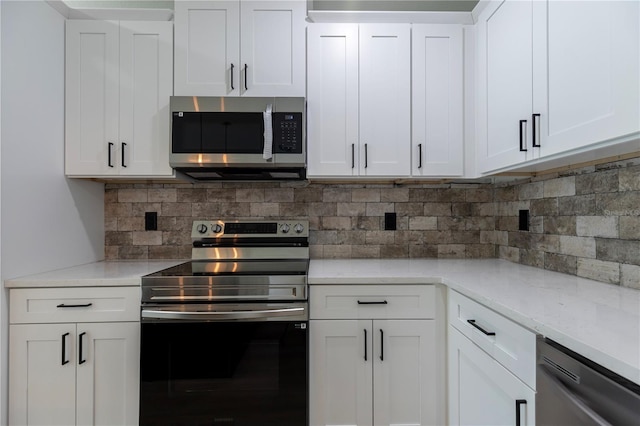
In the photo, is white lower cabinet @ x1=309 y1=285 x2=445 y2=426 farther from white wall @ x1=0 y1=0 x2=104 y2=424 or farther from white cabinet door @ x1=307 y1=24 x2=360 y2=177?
white wall @ x1=0 y1=0 x2=104 y2=424

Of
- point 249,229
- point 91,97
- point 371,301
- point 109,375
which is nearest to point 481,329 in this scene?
point 371,301

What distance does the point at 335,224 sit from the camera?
230 cm

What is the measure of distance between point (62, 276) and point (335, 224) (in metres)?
1.52

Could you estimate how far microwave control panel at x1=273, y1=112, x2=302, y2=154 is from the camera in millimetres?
1883

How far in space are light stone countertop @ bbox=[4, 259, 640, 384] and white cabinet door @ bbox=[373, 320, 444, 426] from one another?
0.23 m

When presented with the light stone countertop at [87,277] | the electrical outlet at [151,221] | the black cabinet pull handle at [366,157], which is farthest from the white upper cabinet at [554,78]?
the electrical outlet at [151,221]

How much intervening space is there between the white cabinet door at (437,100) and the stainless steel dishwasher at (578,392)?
4.07ft

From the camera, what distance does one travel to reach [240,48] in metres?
1.94

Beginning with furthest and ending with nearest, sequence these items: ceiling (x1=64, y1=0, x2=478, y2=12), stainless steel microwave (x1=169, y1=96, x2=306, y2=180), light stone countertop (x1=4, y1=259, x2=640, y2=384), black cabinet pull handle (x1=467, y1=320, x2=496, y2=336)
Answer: ceiling (x1=64, y1=0, x2=478, y2=12) → stainless steel microwave (x1=169, y1=96, x2=306, y2=180) → black cabinet pull handle (x1=467, y1=320, x2=496, y2=336) → light stone countertop (x1=4, y1=259, x2=640, y2=384)

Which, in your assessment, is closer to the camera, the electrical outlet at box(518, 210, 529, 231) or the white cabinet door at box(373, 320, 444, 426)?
the white cabinet door at box(373, 320, 444, 426)

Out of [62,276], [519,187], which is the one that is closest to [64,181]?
[62,276]

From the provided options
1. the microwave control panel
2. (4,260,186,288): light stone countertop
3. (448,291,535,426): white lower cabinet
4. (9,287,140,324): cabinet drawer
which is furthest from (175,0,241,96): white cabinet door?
(448,291,535,426): white lower cabinet

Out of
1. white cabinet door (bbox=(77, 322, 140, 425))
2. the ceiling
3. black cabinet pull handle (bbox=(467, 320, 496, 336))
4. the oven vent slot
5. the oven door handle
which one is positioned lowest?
white cabinet door (bbox=(77, 322, 140, 425))

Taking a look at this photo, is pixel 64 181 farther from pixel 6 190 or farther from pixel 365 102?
pixel 365 102
